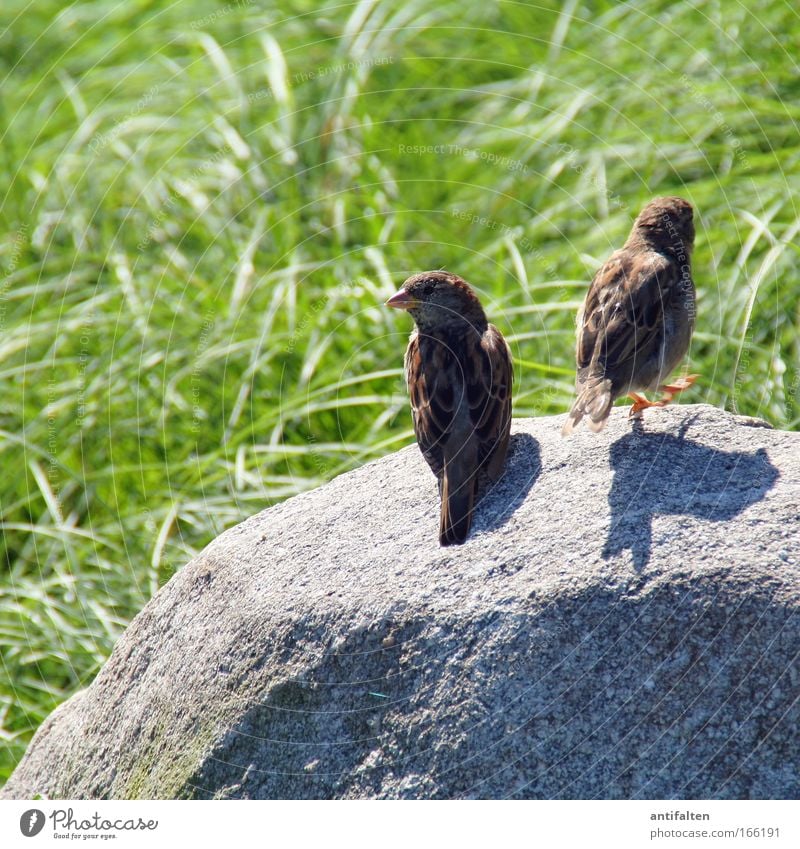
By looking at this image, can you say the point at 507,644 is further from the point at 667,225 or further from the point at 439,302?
the point at 667,225

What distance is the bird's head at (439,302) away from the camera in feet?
18.8

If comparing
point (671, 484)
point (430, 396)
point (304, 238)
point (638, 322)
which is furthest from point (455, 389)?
point (304, 238)

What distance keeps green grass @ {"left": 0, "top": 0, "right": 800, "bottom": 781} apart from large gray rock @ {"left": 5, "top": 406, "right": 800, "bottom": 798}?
6.44 feet

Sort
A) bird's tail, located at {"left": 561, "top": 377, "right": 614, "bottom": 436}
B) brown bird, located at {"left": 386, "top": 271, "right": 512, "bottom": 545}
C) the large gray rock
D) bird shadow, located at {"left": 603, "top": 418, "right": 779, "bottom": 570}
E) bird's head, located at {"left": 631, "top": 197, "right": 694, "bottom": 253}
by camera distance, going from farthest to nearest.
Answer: bird's head, located at {"left": 631, "top": 197, "right": 694, "bottom": 253} < bird's tail, located at {"left": 561, "top": 377, "right": 614, "bottom": 436} < brown bird, located at {"left": 386, "top": 271, "right": 512, "bottom": 545} < bird shadow, located at {"left": 603, "top": 418, "right": 779, "bottom": 570} < the large gray rock

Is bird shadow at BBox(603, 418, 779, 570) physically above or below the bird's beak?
below

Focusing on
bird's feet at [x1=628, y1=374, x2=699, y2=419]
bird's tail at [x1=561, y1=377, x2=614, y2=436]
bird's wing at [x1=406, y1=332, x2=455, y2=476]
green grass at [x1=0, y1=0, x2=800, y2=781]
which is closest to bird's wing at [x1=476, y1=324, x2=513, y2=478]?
bird's wing at [x1=406, y1=332, x2=455, y2=476]

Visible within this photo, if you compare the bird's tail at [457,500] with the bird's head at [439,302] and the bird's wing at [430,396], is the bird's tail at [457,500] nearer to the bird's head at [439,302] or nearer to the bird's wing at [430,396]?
the bird's wing at [430,396]

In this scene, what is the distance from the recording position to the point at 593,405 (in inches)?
196

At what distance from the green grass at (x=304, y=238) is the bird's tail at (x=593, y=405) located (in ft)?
5.92

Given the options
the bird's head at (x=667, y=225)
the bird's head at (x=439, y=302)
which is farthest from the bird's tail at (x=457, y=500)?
the bird's head at (x=667, y=225)

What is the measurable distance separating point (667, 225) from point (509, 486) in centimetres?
198

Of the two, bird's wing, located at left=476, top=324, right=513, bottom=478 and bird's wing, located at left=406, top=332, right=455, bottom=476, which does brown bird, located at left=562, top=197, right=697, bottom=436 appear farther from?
bird's wing, located at left=406, top=332, right=455, bottom=476

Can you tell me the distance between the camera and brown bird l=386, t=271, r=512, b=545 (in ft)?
15.5
